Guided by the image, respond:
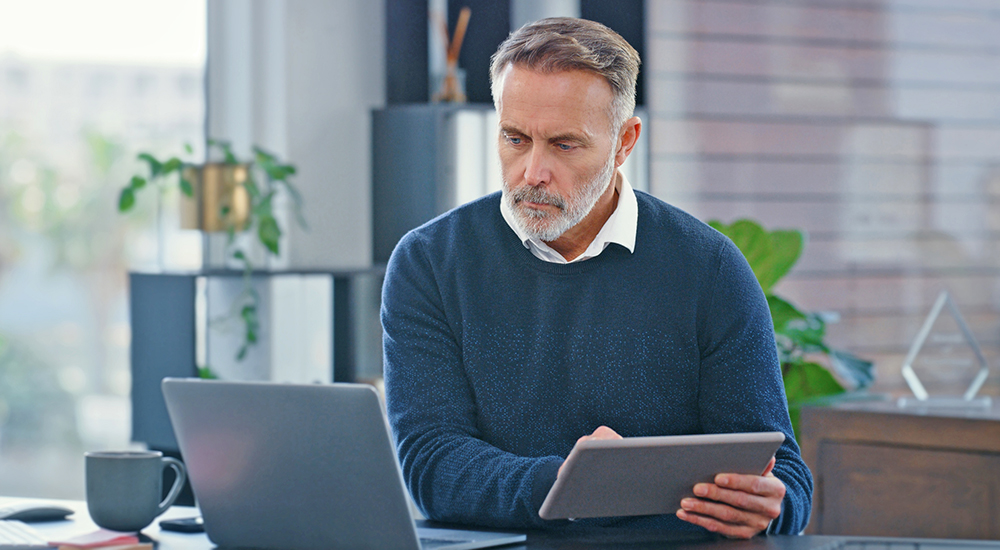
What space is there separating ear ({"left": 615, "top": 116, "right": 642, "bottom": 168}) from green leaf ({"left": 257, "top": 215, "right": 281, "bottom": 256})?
5.57ft

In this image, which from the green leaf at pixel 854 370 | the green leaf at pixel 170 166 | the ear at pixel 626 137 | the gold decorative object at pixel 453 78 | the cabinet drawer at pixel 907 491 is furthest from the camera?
the gold decorative object at pixel 453 78

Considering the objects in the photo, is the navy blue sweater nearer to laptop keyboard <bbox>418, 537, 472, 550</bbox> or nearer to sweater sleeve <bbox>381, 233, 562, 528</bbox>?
sweater sleeve <bbox>381, 233, 562, 528</bbox>

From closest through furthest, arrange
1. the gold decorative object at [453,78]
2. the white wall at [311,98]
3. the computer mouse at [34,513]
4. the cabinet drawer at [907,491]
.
Result: the computer mouse at [34,513]
the cabinet drawer at [907,491]
the gold decorative object at [453,78]
the white wall at [311,98]

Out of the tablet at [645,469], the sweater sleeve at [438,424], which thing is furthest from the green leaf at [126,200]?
the tablet at [645,469]

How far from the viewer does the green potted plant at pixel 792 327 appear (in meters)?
2.86

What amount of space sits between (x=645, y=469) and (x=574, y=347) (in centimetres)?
44

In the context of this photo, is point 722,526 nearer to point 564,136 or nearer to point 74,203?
point 564,136

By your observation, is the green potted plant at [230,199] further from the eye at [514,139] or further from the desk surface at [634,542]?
the desk surface at [634,542]

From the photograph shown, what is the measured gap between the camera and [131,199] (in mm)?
3230

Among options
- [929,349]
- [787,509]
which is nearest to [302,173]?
[929,349]

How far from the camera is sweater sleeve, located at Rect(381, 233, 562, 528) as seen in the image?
143 centimetres

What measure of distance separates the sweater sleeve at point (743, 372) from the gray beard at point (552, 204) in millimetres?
210

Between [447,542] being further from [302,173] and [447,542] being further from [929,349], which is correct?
[302,173]

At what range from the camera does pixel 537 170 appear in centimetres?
162
